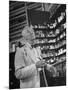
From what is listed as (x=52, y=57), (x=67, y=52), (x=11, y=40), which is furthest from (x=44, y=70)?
(x=11, y=40)

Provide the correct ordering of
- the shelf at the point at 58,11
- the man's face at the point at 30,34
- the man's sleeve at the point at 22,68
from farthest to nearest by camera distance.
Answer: the shelf at the point at 58,11 → the man's face at the point at 30,34 → the man's sleeve at the point at 22,68

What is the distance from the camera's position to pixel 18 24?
3641 millimetres

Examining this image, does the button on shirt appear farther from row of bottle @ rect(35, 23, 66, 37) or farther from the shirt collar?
row of bottle @ rect(35, 23, 66, 37)

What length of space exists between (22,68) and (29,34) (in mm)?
675

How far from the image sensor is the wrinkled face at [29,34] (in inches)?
144

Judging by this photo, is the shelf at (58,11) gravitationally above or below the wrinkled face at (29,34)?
above

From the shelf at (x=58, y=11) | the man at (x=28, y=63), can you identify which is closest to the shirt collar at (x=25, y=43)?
the man at (x=28, y=63)

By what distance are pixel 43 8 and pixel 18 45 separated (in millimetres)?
902

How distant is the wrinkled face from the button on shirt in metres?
0.14

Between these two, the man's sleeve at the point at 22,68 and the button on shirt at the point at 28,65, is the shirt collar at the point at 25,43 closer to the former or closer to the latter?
the button on shirt at the point at 28,65

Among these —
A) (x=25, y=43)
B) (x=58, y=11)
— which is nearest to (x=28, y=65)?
(x=25, y=43)

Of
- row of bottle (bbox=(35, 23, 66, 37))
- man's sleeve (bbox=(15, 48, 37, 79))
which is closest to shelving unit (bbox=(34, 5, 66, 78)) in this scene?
row of bottle (bbox=(35, 23, 66, 37))

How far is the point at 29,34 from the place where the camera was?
12.1ft

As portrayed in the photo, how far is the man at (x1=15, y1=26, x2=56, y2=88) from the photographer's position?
3600mm
